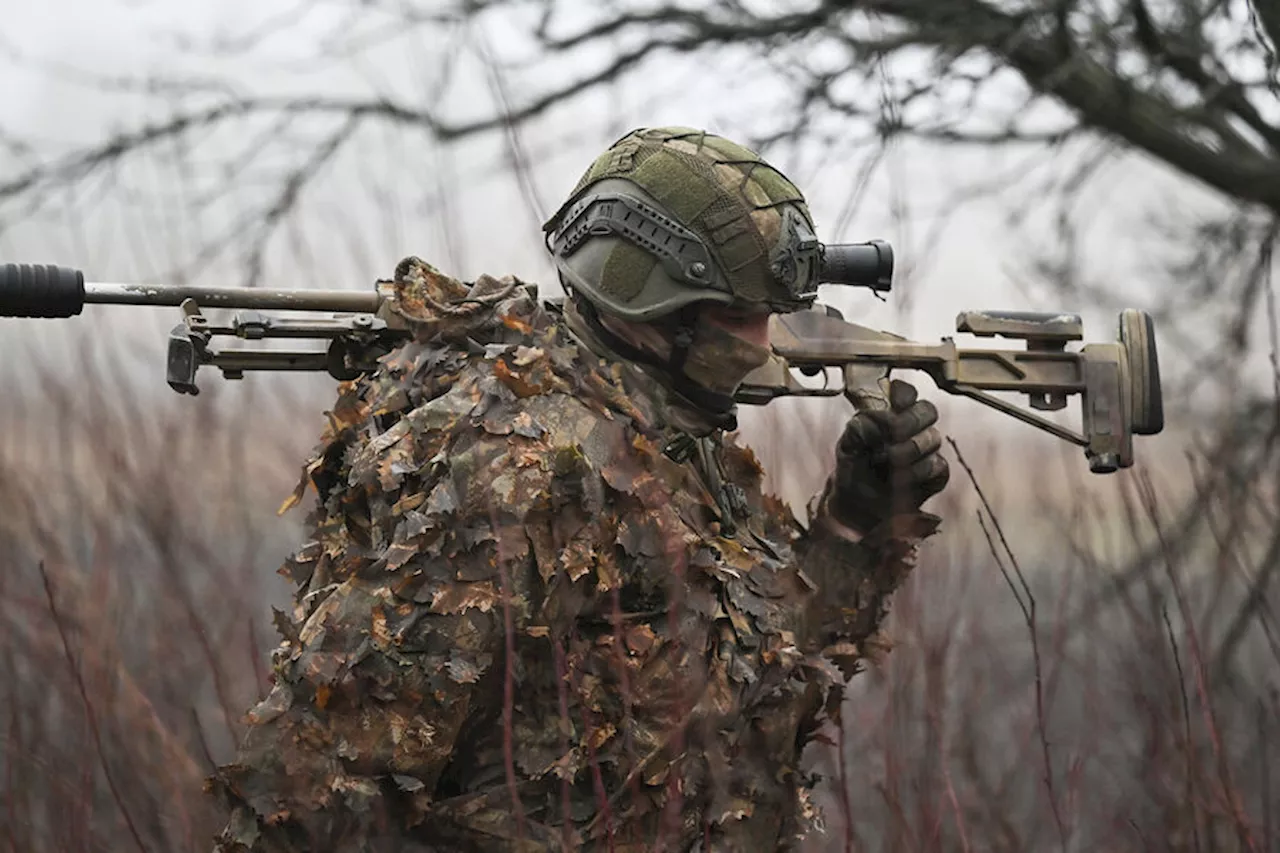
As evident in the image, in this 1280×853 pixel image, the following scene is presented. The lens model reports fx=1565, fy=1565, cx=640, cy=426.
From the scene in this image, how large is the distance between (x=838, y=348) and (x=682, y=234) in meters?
0.71

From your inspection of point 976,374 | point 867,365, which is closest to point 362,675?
point 867,365

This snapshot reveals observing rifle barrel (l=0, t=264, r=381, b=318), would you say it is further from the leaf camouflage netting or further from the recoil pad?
the leaf camouflage netting

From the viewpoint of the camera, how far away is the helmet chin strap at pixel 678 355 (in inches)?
117

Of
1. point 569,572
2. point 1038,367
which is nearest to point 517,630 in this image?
point 569,572

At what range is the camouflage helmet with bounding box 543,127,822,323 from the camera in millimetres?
2906

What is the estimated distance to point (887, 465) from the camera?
352 centimetres

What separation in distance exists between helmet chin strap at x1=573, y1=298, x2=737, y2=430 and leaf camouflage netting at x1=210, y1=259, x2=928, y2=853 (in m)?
0.04

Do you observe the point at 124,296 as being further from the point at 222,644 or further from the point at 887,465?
the point at 222,644

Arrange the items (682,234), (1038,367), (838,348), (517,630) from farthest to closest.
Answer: (1038,367)
(838,348)
(682,234)
(517,630)

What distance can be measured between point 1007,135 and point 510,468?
3.57 metres

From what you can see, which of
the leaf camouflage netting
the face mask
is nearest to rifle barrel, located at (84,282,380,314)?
the leaf camouflage netting

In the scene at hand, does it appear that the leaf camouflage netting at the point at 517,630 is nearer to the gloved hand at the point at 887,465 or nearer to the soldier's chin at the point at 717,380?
the soldier's chin at the point at 717,380

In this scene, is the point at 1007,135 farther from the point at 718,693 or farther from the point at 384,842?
the point at 384,842

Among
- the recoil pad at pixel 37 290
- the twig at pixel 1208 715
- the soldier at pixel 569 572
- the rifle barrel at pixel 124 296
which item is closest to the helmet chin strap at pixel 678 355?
the soldier at pixel 569 572
